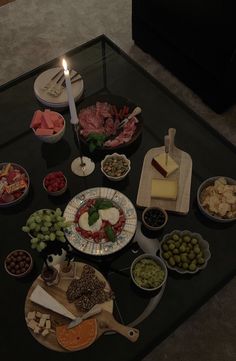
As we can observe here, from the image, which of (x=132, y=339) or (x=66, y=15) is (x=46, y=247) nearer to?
(x=132, y=339)

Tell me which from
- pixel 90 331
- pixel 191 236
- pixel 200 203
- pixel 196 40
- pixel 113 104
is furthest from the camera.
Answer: pixel 196 40

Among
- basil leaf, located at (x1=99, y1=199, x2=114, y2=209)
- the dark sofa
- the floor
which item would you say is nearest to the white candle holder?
basil leaf, located at (x1=99, y1=199, x2=114, y2=209)

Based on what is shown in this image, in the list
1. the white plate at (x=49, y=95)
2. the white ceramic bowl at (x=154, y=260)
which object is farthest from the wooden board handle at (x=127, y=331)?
the white plate at (x=49, y=95)

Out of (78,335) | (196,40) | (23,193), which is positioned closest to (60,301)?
(78,335)

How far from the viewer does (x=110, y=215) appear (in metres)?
2.16

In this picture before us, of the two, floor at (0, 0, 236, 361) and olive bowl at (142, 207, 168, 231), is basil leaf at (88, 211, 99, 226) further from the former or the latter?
floor at (0, 0, 236, 361)

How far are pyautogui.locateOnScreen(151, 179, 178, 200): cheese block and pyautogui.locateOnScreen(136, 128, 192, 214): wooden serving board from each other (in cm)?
4

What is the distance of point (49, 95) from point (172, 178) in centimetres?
101

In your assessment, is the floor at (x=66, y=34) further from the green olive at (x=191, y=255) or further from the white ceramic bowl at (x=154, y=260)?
the white ceramic bowl at (x=154, y=260)

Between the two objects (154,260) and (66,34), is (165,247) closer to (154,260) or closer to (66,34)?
(154,260)

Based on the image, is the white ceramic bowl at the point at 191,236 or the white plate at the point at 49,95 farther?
the white plate at the point at 49,95

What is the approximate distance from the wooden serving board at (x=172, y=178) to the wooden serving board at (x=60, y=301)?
54cm

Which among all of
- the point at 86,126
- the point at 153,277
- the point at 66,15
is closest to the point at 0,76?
the point at 66,15

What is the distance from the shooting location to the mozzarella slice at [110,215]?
216 centimetres
